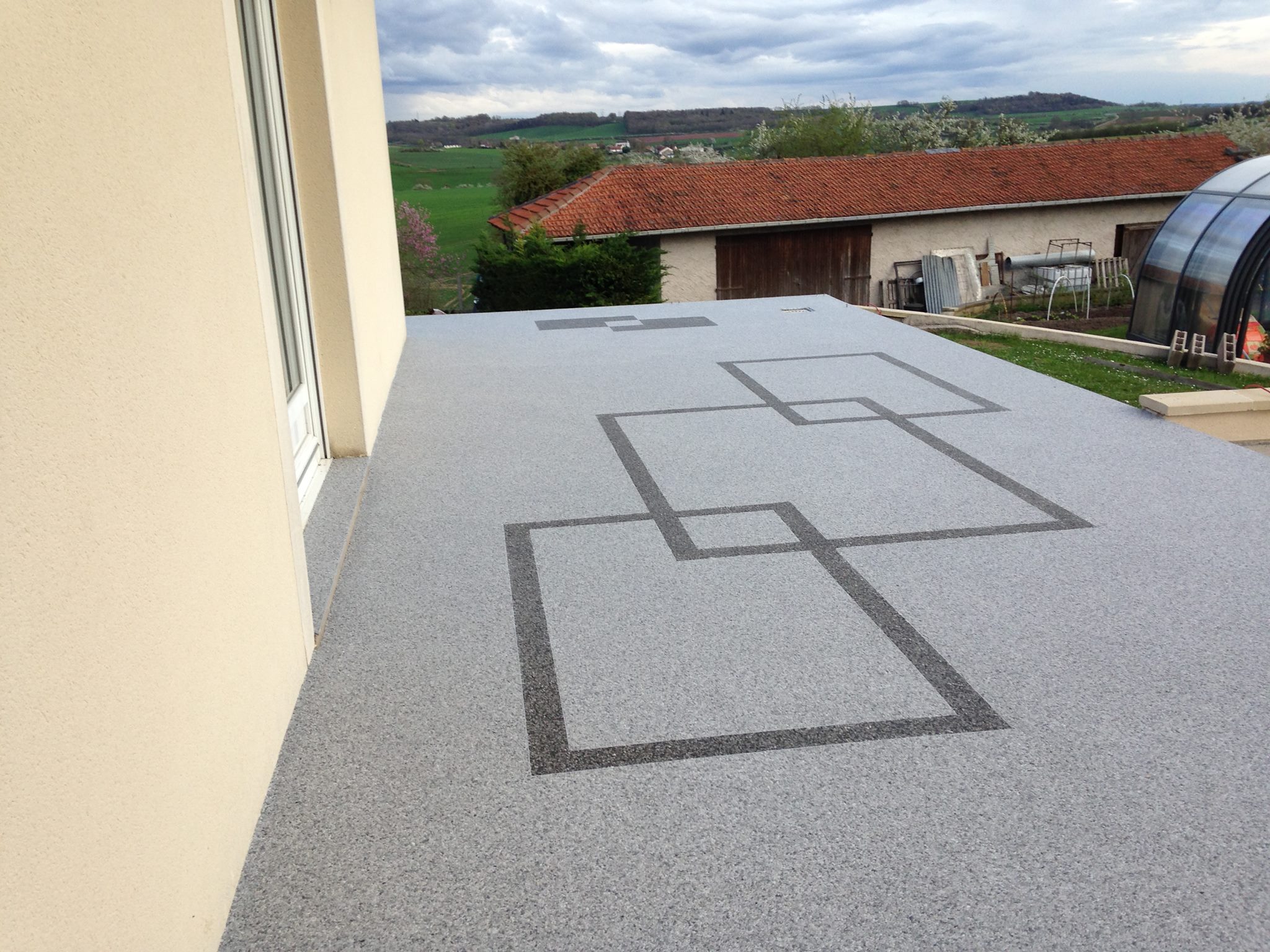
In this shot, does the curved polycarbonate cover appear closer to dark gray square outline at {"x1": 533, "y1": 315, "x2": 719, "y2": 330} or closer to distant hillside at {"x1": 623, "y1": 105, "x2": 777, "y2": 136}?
dark gray square outline at {"x1": 533, "y1": 315, "x2": 719, "y2": 330}

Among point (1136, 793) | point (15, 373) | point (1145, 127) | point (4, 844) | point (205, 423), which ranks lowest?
point (1136, 793)

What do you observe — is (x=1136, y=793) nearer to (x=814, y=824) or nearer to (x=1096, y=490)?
(x=814, y=824)

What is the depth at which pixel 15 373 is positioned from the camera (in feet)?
4.13

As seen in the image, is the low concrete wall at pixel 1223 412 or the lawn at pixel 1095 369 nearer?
the low concrete wall at pixel 1223 412

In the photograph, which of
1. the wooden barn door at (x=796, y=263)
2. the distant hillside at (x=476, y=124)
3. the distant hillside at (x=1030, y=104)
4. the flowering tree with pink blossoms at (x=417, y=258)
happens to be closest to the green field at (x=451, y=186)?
the distant hillside at (x=476, y=124)

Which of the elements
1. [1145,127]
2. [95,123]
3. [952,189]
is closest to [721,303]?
[95,123]

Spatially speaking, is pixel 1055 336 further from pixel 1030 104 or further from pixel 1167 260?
pixel 1030 104

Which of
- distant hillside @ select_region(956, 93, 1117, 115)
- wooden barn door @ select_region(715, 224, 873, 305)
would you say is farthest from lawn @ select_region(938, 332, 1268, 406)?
distant hillside @ select_region(956, 93, 1117, 115)

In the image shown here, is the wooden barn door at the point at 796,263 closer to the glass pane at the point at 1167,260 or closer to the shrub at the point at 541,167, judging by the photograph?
the glass pane at the point at 1167,260

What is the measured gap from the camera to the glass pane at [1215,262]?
10.8m

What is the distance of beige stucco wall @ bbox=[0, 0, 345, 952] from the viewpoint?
1271 millimetres

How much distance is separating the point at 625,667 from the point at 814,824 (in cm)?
90

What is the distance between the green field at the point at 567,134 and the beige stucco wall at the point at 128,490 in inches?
1337

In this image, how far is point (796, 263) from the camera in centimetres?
2305
